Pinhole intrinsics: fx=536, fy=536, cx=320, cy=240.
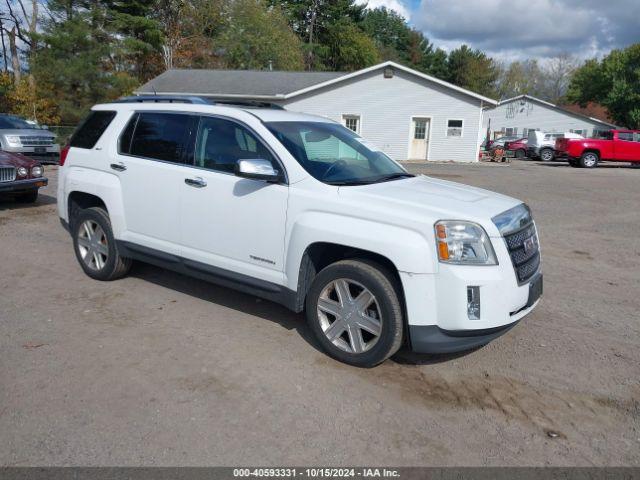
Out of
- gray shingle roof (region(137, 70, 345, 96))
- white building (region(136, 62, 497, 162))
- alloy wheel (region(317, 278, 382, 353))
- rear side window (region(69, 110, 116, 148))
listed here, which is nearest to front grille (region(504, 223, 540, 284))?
alloy wheel (region(317, 278, 382, 353))

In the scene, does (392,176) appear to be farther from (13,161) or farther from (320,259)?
(13,161)

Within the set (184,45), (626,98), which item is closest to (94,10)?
(184,45)

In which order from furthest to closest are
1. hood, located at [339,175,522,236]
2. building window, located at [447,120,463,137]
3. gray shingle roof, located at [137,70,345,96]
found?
gray shingle roof, located at [137,70,345,96], building window, located at [447,120,463,137], hood, located at [339,175,522,236]

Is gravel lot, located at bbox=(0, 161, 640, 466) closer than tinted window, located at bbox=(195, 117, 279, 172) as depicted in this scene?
Yes

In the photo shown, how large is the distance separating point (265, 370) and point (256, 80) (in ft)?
96.3

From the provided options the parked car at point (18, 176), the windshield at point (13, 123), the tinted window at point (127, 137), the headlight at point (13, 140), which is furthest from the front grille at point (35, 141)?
the tinted window at point (127, 137)

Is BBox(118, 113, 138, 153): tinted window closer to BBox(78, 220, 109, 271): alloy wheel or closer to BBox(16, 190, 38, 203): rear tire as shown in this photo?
BBox(78, 220, 109, 271): alloy wheel

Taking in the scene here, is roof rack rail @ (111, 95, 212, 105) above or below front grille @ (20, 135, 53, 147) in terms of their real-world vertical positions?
above

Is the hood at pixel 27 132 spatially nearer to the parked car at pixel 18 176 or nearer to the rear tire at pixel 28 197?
the rear tire at pixel 28 197

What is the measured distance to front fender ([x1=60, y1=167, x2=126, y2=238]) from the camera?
5348mm

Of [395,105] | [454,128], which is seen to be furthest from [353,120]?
[454,128]

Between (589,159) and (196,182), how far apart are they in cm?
2772

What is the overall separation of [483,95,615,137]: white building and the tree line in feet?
11.9

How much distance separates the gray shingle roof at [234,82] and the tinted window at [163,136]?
24.3m
